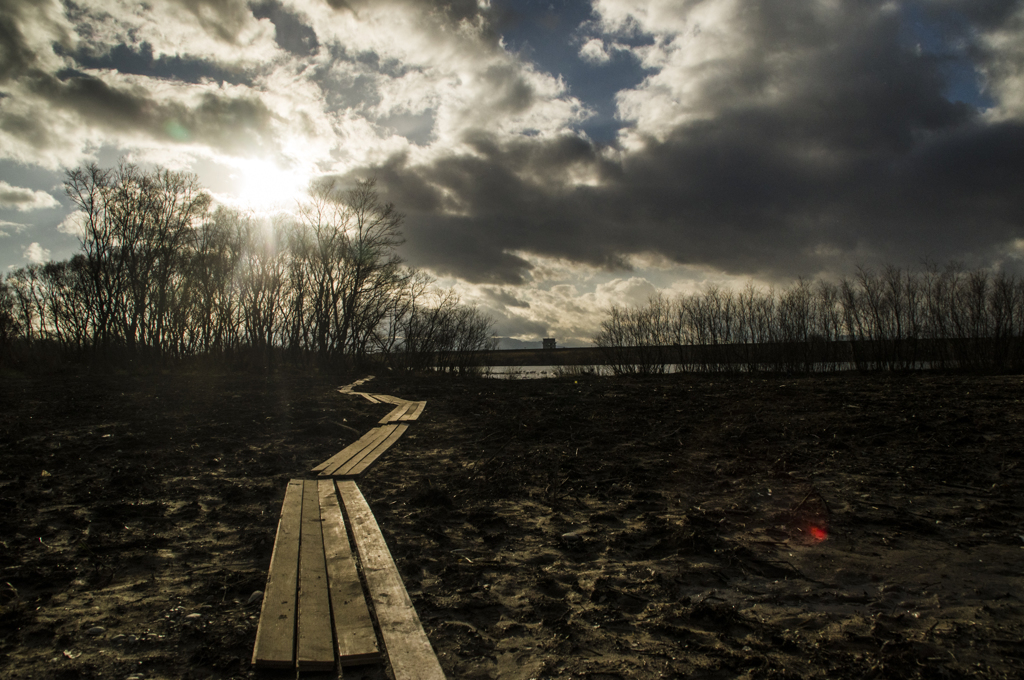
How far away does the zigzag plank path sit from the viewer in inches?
85.4

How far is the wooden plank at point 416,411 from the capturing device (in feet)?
34.3

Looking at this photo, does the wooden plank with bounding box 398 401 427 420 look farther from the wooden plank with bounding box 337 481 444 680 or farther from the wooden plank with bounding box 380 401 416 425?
the wooden plank with bounding box 337 481 444 680

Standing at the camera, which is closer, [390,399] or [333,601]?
[333,601]

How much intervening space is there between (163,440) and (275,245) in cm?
3142

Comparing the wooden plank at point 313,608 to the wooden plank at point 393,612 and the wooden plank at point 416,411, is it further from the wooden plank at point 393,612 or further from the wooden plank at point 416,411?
the wooden plank at point 416,411

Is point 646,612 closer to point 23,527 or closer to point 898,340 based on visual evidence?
point 23,527

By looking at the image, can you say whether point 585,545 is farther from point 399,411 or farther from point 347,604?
point 399,411

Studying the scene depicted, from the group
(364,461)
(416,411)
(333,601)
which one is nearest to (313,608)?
(333,601)

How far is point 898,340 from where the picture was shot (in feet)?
86.6

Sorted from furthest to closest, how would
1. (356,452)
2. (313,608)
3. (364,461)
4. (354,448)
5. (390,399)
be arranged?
1. (390,399)
2. (354,448)
3. (356,452)
4. (364,461)
5. (313,608)

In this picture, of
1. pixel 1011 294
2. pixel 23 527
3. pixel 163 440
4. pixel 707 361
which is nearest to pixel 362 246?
pixel 707 361

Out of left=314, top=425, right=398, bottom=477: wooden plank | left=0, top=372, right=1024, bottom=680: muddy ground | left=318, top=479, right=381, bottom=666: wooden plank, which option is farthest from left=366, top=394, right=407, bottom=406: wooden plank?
left=318, top=479, right=381, bottom=666: wooden plank

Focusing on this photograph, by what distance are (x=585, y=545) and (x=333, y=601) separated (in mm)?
1826

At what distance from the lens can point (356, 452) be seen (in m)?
6.96
